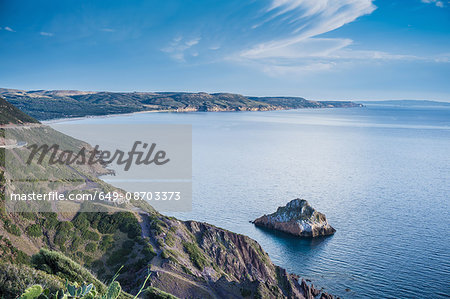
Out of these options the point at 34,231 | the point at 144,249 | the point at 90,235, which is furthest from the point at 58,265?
the point at 90,235

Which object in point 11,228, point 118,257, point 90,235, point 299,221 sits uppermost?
point 11,228

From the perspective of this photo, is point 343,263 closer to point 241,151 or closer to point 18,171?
point 18,171

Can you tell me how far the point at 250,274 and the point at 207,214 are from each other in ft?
74.1

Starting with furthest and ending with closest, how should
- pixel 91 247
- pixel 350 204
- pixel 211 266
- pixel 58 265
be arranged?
pixel 350 204 → pixel 211 266 → pixel 91 247 → pixel 58 265

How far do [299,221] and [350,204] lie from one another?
18170 mm

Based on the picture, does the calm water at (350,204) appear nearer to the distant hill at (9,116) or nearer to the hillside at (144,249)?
the hillside at (144,249)

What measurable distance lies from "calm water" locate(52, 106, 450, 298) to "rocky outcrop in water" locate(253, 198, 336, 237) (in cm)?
169

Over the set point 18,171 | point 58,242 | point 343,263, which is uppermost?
point 18,171

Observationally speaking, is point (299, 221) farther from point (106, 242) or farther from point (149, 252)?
point (106, 242)

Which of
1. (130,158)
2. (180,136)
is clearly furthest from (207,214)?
(180,136)

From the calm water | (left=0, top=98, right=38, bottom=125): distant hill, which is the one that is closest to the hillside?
the calm water

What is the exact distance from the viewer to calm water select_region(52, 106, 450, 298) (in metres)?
40.9

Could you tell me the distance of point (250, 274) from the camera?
3788 centimetres

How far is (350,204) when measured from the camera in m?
66.9
